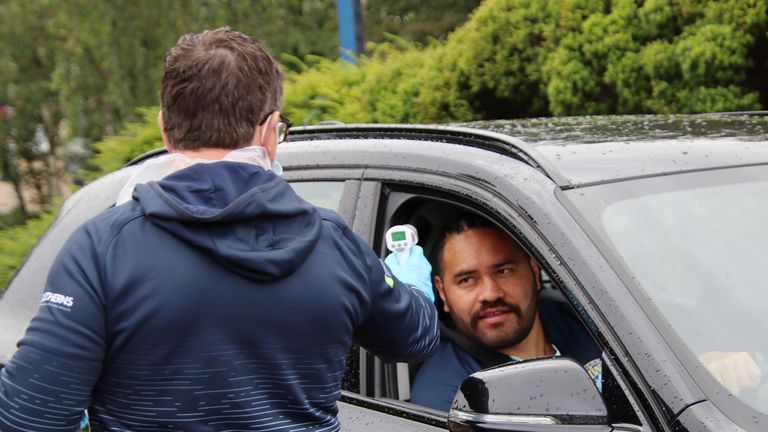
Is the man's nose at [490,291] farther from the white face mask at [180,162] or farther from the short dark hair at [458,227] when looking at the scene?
the white face mask at [180,162]

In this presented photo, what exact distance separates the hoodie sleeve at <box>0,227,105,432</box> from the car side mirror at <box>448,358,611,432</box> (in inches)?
29.5

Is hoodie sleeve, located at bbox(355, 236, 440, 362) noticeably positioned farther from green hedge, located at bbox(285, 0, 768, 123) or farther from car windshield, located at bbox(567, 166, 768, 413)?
green hedge, located at bbox(285, 0, 768, 123)

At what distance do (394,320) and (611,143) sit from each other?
0.90m

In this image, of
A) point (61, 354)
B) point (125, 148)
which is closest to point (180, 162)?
point (61, 354)

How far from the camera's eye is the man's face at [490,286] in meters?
2.80

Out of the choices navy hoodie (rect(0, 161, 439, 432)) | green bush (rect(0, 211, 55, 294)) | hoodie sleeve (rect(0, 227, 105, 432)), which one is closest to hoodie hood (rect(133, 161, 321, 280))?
navy hoodie (rect(0, 161, 439, 432))

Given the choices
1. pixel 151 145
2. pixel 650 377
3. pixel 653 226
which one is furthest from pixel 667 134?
pixel 151 145

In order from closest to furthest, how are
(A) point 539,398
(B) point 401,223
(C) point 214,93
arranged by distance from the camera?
(C) point 214,93 → (A) point 539,398 → (B) point 401,223

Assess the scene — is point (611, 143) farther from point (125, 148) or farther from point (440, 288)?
point (125, 148)

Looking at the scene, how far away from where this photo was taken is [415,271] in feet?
7.80

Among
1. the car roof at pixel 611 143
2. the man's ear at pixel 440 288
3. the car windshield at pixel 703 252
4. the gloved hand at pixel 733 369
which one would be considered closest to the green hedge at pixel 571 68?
the car roof at pixel 611 143

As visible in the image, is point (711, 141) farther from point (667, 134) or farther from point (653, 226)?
point (653, 226)

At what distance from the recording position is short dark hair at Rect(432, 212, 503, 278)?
2.79m

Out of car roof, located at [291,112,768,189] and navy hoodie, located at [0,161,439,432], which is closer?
navy hoodie, located at [0,161,439,432]
